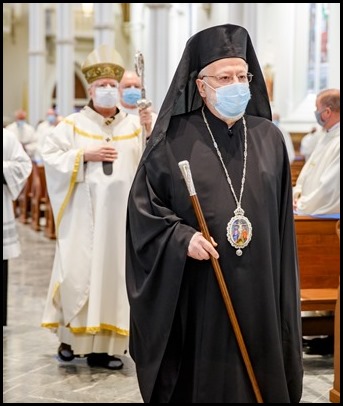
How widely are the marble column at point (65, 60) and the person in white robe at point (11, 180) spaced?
17983 mm

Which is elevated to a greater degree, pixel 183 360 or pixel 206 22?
pixel 206 22

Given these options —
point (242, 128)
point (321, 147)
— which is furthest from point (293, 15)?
point (242, 128)

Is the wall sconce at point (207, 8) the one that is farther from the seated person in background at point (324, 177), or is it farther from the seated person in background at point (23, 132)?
the seated person in background at point (324, 177)

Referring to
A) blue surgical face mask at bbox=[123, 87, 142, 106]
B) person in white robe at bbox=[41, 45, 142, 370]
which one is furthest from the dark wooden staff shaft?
blue surgical face mask at bbox=[123, 87, 142, 106]

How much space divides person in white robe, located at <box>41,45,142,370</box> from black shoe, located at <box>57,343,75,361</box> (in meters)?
0.08

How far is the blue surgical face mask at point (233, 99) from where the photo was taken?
361 cm

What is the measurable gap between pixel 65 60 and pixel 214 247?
2226cm

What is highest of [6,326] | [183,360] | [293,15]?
[293,15]

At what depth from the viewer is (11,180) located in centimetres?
700

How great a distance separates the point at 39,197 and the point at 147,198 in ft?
38.1

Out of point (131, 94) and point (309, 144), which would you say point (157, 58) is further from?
point (131, 94)

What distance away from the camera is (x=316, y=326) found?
20.9ft

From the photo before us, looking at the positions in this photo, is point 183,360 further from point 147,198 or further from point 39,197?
point 39,197

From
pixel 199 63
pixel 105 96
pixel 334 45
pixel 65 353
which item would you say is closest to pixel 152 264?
pixel 199 63
